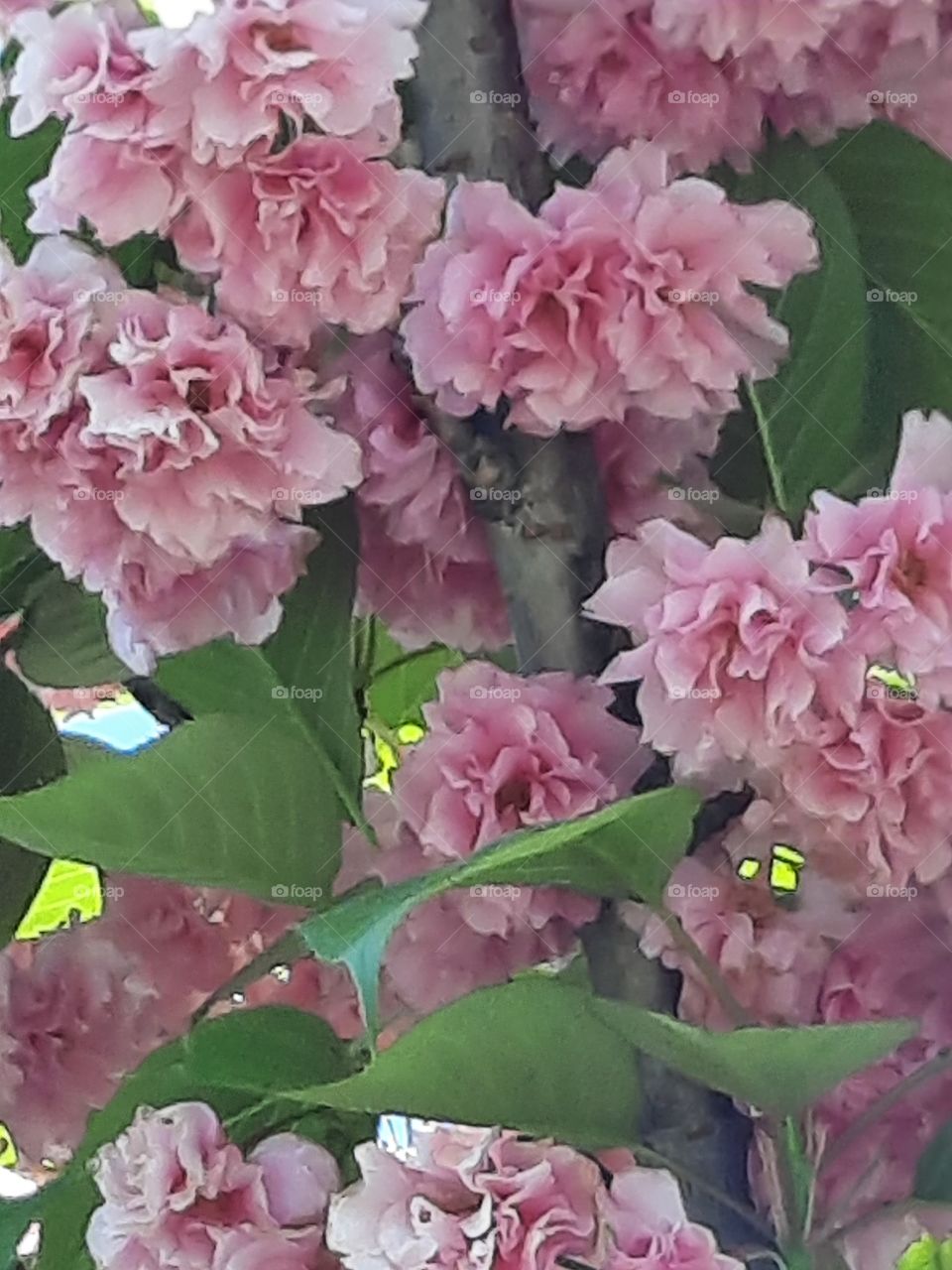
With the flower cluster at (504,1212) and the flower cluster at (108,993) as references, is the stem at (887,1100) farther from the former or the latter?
the flower cluster at (108,993)

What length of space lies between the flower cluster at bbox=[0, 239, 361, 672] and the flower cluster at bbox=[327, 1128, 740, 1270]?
Answer: 0.12 metres

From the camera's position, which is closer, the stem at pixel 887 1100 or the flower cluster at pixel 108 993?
the stem at pixel 887 1100

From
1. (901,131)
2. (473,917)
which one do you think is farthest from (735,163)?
(473,917)

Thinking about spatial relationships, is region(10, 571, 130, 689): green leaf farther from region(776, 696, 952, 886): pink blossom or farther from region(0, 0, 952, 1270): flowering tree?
region(776, 696, 952, 886): pink blossom

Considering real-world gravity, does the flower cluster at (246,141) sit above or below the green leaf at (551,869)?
above

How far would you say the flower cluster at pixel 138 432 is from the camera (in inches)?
12.8

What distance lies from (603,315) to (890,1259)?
186 millimetres

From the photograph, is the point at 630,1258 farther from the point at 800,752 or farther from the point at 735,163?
the point at 735,163

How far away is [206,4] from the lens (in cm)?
34

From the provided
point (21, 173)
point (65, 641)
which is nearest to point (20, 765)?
point (65, 641)

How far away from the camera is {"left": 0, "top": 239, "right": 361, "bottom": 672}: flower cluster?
32 cm

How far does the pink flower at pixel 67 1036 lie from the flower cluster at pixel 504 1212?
135mm

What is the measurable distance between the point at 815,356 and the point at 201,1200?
22 cm

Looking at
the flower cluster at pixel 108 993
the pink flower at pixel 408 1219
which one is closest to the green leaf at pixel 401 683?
the flower cluster at pixel 108 993
